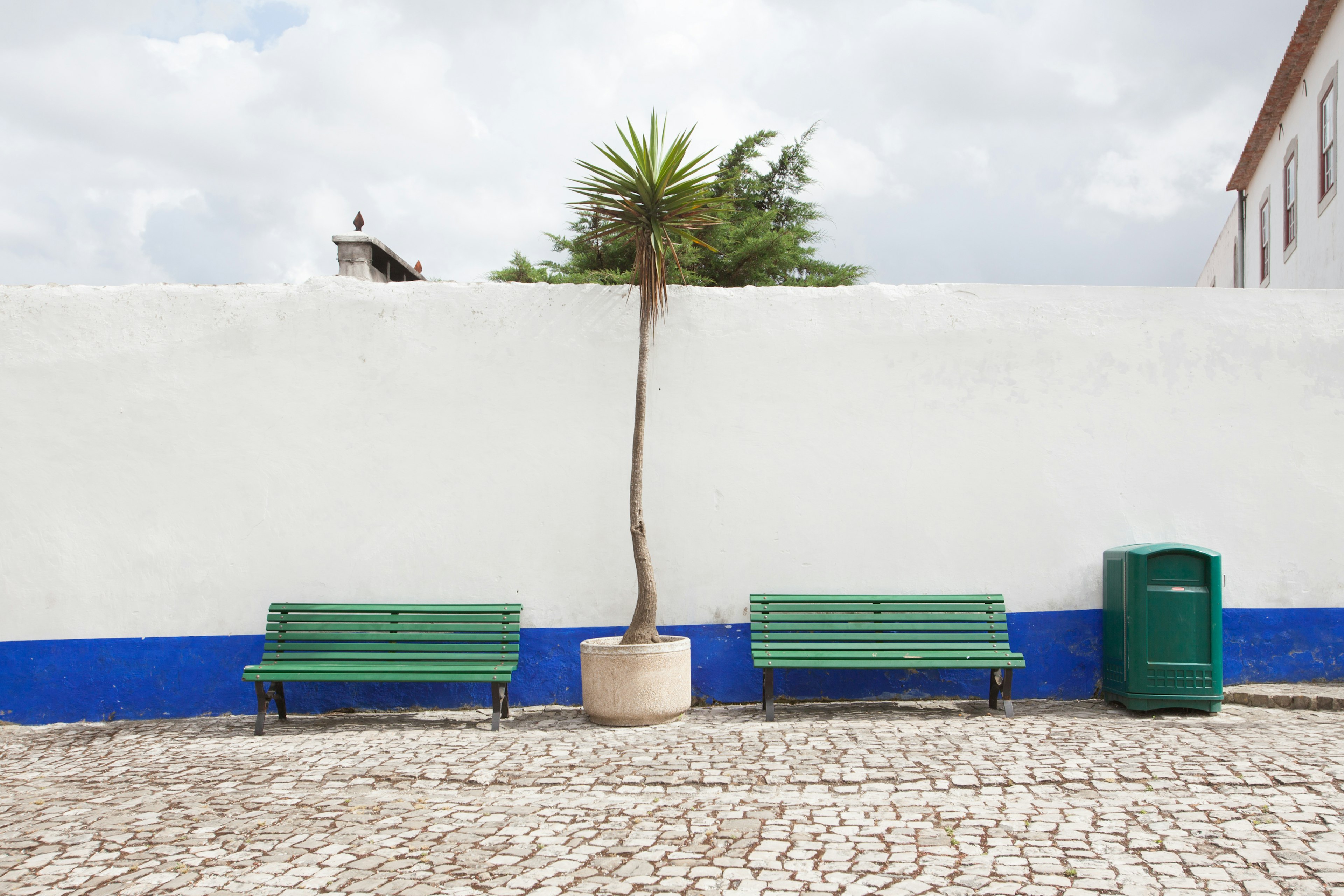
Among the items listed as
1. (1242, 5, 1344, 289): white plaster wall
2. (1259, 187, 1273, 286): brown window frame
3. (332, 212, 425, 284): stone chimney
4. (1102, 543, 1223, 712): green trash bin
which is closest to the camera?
(1102, 543, 1223, 712): green trash bin

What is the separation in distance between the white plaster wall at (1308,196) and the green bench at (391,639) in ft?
30.3

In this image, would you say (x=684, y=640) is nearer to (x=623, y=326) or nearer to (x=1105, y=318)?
(x=623, y=326)

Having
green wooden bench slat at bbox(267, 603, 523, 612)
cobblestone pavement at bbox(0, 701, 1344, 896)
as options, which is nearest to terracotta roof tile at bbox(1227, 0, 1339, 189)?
cobblestone pavement at bbox(0, 701, 1344, 896)

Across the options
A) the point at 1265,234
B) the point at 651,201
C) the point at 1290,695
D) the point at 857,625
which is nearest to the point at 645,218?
the point at 651,201

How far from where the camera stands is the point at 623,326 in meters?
6.37

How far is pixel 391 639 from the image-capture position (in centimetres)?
596

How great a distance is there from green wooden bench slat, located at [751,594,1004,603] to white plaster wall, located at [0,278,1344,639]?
6.8 inches

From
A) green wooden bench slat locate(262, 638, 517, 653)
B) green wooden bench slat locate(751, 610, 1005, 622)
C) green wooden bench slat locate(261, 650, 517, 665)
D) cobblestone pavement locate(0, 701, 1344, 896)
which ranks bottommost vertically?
cobblestone pavement locate(0, 701, 1344, 896)

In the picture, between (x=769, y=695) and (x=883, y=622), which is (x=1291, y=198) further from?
(x=769, y=695)

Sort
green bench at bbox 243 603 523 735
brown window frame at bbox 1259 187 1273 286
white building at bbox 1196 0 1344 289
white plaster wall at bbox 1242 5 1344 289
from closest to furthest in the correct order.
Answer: green bench at bbox 243 603 523 735, white plaster wall at bbox 1242 5 1344 289, white building at bbox 1196 0 1344 289, brown window frame at bbox 1259 187 1273 286

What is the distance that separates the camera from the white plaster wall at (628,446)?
245 inches

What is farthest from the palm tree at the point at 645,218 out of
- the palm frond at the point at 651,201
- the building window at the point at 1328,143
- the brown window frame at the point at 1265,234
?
the brown window frame at the point at 1265,234

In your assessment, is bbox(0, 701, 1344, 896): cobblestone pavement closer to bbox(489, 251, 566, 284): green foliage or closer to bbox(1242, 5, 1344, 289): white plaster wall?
bbox(1242, 5, 1344, 289): white plaster wall

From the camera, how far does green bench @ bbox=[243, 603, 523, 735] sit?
19.1 feet
